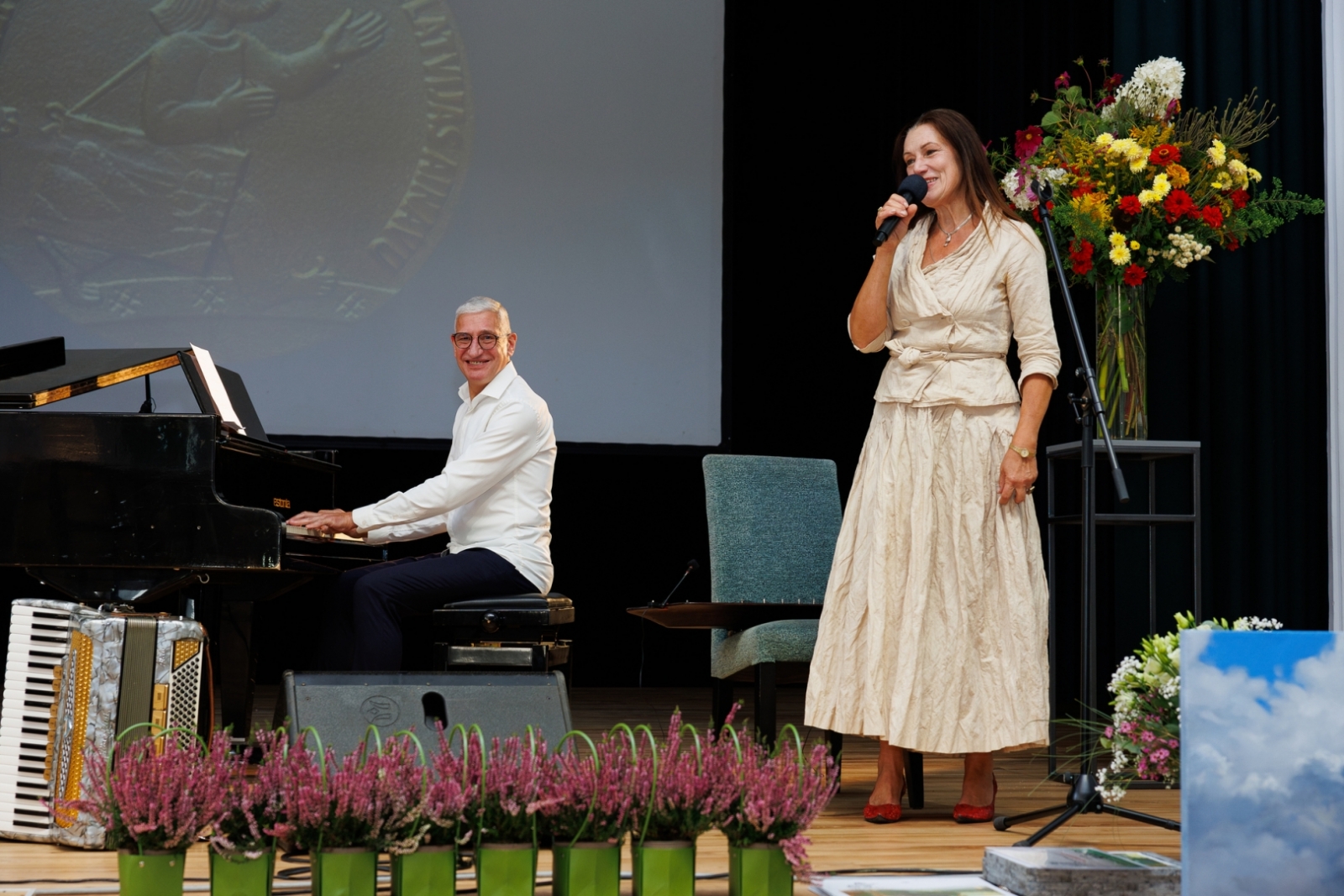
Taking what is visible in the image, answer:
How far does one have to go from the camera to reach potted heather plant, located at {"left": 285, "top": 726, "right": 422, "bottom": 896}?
5.86 ft

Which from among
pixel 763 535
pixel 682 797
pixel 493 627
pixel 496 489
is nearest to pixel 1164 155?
pixel 763 535

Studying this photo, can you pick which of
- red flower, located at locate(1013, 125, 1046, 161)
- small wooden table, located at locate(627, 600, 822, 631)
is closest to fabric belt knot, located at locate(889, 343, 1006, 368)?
small wooden table, located at locate(627, 600, 822, 631)

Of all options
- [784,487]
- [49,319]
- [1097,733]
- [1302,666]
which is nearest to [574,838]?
[1302,666]

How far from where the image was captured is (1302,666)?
6.08 feet

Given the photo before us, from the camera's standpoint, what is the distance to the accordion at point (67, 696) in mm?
2648

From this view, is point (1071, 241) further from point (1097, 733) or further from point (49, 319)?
point (49, 319)

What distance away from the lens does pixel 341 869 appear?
71.0 inches

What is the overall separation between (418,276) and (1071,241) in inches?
110

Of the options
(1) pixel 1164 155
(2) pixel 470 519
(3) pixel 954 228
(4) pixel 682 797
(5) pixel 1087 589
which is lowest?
(4) pixel 682 797

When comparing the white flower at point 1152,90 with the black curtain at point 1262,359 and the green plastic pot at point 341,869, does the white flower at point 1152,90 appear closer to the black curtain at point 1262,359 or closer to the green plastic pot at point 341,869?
the black curtain at point 1262,359

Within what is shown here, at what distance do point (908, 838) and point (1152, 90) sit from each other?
227 centimetres

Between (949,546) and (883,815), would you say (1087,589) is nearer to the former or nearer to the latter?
(949,546)

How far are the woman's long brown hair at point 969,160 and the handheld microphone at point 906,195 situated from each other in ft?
0.77

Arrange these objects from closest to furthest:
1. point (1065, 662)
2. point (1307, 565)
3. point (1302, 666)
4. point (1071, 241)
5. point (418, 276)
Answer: point (1302, 666), point (1071, 241), point (1307, 565), point (1065, 662), point (418, 276)
